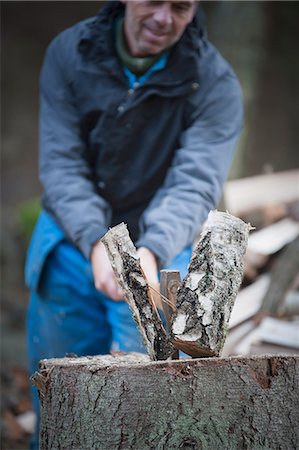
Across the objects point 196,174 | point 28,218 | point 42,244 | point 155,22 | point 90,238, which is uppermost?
point 155,22

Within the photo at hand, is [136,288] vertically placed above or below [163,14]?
below

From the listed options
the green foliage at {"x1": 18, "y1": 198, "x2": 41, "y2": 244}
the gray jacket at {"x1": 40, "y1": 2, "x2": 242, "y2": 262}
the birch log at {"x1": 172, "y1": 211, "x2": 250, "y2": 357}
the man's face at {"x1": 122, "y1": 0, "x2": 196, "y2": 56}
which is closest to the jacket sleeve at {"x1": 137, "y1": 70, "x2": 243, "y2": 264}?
the gray jacket at {"x1": 40, "y1": 2, "x2": 242, "y2": 262}

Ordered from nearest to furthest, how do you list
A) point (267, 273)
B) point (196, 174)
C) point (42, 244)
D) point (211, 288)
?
point (211, 288)
point (196, 174)
point (42, 244)
point (267, 273)

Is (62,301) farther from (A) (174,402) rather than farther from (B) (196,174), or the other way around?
(A) (174,402)

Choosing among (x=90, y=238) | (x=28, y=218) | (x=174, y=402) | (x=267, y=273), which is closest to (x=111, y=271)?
(x=90, y=238)

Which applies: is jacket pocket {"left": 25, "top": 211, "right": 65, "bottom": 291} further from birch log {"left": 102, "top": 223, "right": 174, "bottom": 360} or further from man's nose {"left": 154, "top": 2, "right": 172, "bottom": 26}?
birch log {"left": 102, "top": 223, "right": 174, "bottom": 360}

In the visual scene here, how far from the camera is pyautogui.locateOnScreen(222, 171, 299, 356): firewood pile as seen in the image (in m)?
3.98

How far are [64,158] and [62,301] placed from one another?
612 millimetres

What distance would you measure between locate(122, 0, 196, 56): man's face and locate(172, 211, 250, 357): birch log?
119 centimetres

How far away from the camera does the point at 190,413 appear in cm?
186

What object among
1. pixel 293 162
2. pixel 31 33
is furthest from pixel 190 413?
pixel 293 162

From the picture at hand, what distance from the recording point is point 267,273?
A: 519 centimetres

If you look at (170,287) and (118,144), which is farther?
(118,144)

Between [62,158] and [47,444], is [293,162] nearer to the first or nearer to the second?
[62,158]
